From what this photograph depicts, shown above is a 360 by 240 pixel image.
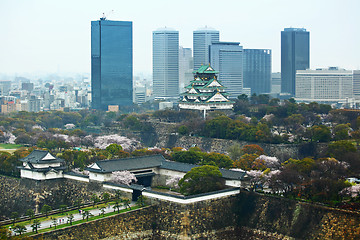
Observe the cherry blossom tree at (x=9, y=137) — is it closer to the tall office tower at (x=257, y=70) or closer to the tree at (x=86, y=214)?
the tree at (x=86, y=214)

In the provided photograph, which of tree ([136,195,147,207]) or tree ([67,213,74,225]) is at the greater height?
tree ([136,195,147,207])

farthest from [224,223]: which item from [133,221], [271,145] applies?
[271,145]

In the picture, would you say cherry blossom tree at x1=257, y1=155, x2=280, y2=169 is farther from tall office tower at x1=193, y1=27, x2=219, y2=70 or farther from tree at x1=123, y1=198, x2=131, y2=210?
tall office tower at x1=193, y1=27, x2=219, y2=70

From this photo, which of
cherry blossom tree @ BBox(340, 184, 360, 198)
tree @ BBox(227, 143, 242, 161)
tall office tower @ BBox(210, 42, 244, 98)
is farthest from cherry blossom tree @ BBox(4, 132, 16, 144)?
tall office tower @ BBox(210, 42, 244, 98)

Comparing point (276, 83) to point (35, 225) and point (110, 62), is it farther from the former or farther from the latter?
point (35, 225)

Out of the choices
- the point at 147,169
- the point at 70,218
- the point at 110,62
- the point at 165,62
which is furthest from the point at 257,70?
the point at 70,218

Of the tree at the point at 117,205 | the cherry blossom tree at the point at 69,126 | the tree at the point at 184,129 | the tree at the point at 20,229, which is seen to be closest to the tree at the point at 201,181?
the tree at the point at 117,205

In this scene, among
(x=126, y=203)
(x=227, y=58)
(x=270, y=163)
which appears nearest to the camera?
(x=126, y=203)

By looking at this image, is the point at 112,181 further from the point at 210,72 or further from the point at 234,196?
the point at 210,72
